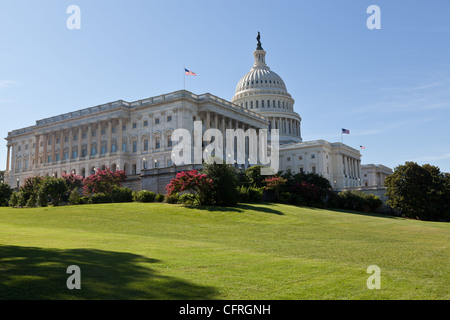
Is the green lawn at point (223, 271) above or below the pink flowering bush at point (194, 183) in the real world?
below

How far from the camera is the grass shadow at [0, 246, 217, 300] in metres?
9.77

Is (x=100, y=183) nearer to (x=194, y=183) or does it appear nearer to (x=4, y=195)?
(x=4, y=195)

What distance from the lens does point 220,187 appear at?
45.1 meters

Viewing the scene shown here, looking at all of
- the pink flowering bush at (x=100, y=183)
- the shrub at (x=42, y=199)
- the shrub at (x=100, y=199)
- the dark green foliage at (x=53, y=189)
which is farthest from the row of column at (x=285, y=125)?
the shrub at (x=42, y=199)

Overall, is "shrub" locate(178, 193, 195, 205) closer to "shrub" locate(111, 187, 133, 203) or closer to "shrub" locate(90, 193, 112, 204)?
"shrub" locate(111, 187, 133, 203)

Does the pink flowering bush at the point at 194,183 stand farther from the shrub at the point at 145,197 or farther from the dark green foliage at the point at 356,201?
the dark green foliage at the point at 356,201

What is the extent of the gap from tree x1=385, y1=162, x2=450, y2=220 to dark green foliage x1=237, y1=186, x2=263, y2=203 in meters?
24.2

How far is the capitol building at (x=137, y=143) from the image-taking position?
82.3 m

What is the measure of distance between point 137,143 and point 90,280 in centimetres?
7867

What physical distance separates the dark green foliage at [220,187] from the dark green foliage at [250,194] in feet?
20.5

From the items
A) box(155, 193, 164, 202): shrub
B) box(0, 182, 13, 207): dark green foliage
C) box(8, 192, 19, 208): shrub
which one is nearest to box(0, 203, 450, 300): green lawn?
box(155, 193, 164, 202): shrub

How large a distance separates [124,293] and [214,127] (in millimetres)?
78502

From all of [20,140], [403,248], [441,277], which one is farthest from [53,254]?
[20,140]
